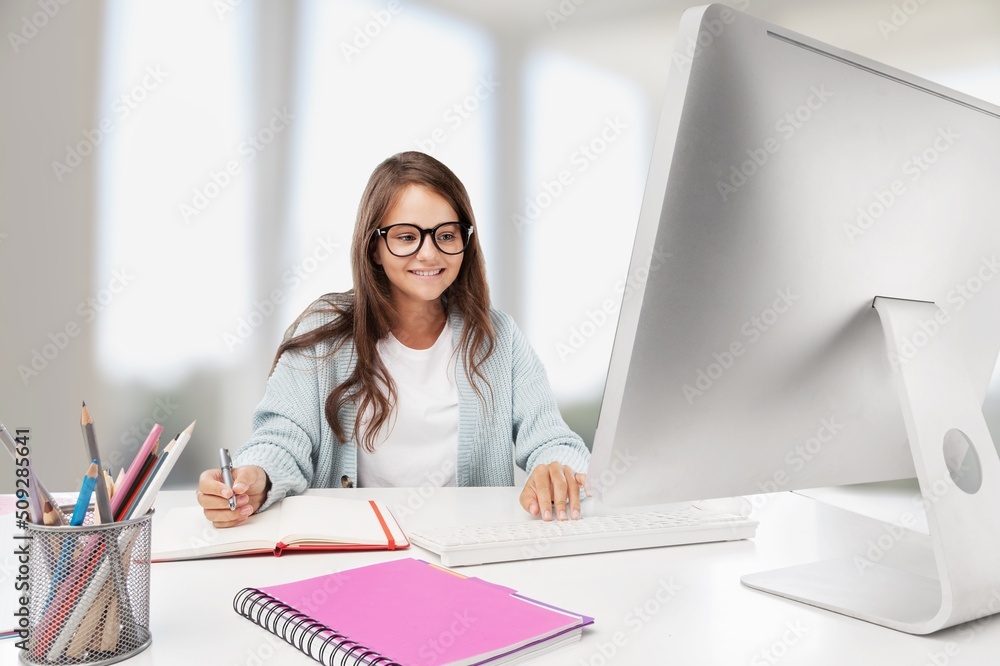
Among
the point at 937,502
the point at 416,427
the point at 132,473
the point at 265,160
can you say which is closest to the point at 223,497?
the point at 132,473

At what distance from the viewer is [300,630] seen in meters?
0.59

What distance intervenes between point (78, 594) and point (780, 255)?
60 centimetres

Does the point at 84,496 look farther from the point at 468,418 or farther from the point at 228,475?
the point at 468,418

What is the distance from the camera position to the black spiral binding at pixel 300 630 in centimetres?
54

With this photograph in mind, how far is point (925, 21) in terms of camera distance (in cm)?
352

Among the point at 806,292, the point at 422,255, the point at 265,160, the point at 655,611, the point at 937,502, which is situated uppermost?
the point at 265,160

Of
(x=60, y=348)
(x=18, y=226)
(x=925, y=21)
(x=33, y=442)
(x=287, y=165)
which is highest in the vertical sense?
(x=925, y=21)

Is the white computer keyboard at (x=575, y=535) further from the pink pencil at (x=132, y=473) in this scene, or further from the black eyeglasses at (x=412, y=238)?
the black eyeglasses at (x=412, y=238)

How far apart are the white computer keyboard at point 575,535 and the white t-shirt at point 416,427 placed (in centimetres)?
60

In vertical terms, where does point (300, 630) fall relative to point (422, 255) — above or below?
below

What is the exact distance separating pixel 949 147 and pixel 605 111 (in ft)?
9.83

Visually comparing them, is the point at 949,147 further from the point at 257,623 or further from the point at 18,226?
the point at 18,226

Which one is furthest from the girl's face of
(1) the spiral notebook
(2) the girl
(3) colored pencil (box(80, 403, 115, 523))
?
(3) colored pencil (box(80, 403, 115, 523))

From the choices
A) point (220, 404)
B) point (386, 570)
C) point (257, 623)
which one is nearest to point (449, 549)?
point (386, 570)
